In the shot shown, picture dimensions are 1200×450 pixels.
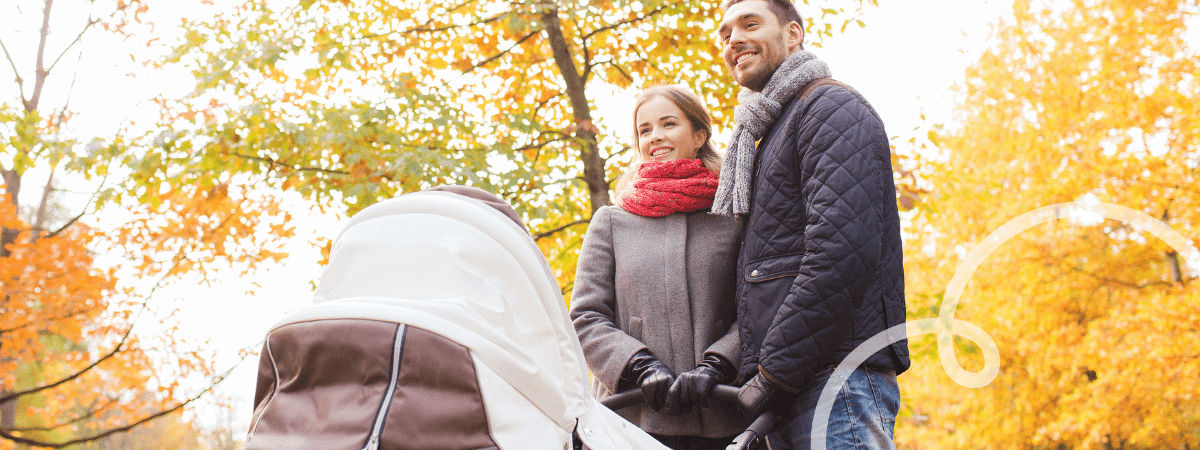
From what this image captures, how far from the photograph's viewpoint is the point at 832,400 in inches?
72.8

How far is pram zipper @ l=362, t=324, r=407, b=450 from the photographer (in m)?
1.28

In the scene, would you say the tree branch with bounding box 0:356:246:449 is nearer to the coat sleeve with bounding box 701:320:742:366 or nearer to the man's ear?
the coat sleeve with bounding box 701:320:742:366

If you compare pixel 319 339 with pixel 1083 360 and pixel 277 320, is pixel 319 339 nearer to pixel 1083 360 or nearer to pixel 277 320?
pixel 277 320

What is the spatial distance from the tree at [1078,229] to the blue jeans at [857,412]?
3.94 meters

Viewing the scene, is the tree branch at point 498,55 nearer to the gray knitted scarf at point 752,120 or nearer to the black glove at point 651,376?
the gray knitted scarf at point 752,120

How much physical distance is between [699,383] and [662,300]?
388mm

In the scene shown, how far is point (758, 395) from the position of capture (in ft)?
6.20

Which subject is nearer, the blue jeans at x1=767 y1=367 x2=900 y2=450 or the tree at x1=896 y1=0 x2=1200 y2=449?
the blue jeans at x1=767 y1=367 x2=900 y2=450

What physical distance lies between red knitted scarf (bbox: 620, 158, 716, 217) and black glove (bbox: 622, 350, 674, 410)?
19.5 inches

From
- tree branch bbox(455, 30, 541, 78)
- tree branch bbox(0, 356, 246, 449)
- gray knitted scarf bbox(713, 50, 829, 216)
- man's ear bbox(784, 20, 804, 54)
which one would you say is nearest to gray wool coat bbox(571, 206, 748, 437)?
gray knitted scarf bbox(713, 50, 829, 216)

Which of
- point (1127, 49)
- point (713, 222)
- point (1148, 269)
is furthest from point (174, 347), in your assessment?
point (1148, 269)

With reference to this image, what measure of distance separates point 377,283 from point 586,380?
21.0 inches

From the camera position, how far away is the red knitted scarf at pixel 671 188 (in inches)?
95.7

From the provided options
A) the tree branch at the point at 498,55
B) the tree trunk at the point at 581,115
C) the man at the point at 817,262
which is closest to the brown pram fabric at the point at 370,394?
the man at the point at 817,262
